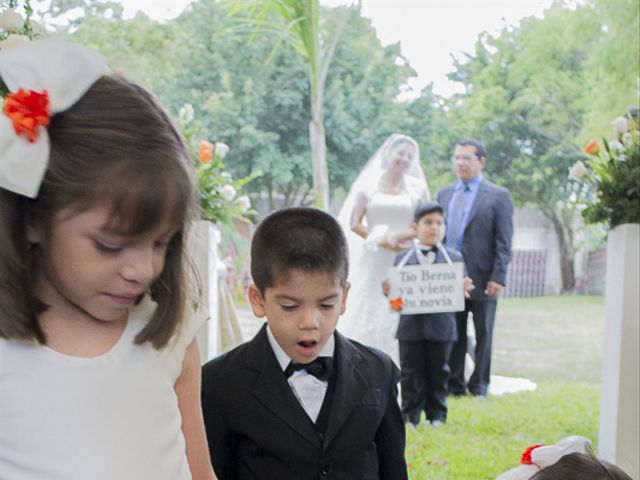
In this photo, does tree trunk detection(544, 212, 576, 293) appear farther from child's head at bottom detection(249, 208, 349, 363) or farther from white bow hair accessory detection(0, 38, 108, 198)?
white bow hair accessory detection(0, 38, 108, 198)

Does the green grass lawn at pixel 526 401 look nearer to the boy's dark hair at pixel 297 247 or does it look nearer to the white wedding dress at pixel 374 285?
the white wedding dress at pixel 374 285

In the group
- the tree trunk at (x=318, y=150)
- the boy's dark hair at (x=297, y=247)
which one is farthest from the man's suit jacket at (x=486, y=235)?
the boy's dark hair at (x=297, y=247)

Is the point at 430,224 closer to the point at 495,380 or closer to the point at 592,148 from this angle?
the point at 592,148

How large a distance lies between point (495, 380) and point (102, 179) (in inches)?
192

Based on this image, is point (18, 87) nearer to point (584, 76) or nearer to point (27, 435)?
point (27, 435)

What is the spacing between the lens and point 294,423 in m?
1.32

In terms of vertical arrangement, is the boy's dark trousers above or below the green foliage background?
below

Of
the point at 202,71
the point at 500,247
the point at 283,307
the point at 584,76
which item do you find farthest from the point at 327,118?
the point at 283,307

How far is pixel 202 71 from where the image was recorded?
207 inches

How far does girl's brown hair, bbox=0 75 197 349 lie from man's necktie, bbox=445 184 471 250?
348cm

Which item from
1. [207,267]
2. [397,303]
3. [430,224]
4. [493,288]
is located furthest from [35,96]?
[493,288]

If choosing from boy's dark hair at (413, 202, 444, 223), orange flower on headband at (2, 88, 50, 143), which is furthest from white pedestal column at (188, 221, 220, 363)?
orange flower on headband at (2, 88, 50, 143)

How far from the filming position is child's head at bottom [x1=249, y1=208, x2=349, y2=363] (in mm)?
1335

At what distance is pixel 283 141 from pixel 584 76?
2289 millimetres
